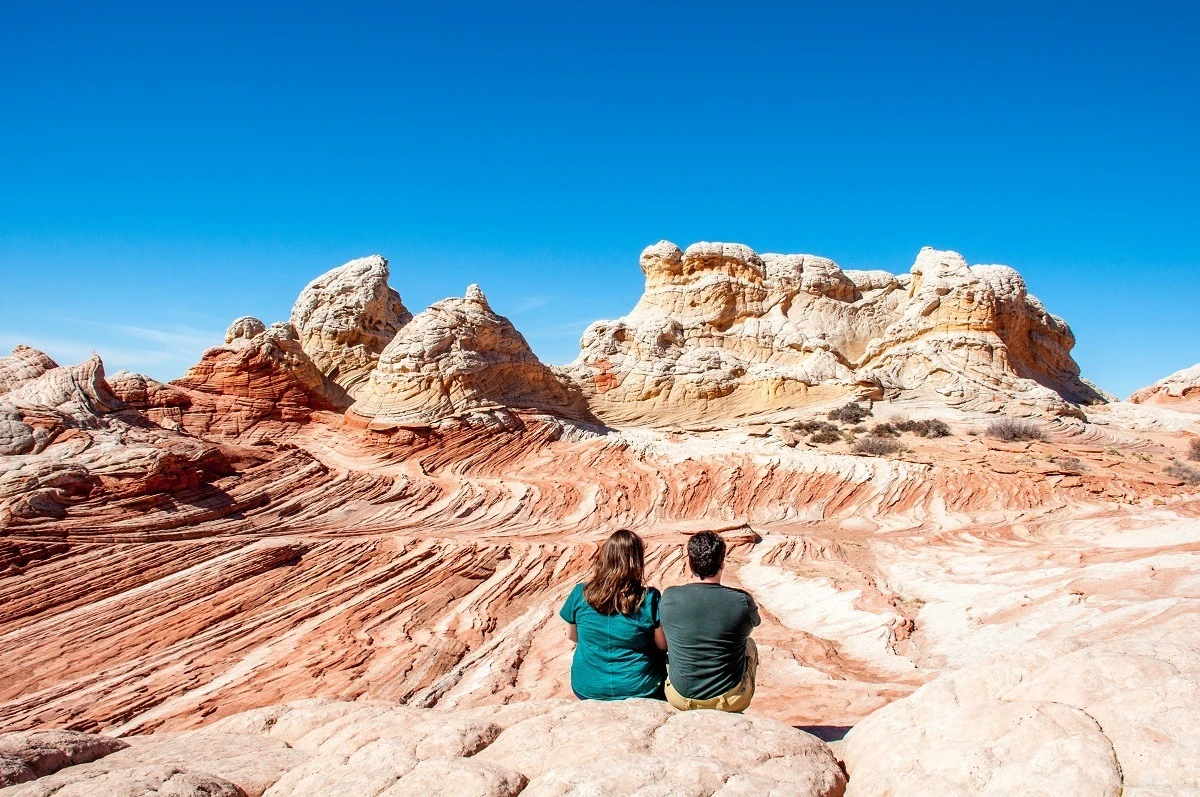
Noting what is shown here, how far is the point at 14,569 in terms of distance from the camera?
893cm

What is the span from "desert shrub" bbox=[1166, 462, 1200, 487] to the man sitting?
17.3 m

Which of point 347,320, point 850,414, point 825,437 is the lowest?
point 825,437

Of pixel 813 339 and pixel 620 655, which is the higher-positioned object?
pixel 813 339

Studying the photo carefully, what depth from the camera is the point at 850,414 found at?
24297 millimetres

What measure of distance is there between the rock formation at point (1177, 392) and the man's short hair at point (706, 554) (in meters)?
36.6

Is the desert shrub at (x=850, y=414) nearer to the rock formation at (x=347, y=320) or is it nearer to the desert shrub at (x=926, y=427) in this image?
the desert shrub at (x=926, y=427)

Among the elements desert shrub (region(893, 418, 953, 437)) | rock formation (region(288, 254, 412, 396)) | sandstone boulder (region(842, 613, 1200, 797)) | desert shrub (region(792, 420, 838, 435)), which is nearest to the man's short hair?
sandstone boulder (region(842, 613, 1200, 797))

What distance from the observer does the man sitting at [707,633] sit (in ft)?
12.5

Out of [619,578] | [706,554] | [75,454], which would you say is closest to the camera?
[706,554]

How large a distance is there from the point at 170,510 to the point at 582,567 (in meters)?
6.39

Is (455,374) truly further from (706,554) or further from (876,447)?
(706,554)

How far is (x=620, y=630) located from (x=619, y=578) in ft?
0.95

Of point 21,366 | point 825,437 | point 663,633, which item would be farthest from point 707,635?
point 21,366

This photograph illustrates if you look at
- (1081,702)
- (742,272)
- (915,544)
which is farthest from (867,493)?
(742,272)
